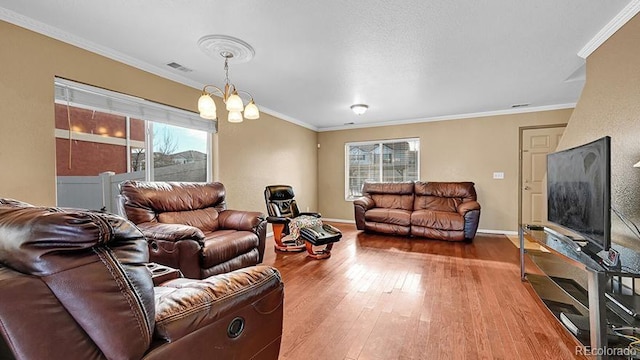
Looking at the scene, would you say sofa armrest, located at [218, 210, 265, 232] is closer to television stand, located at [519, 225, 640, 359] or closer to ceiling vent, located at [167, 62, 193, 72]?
ceiling vent, located at [167, 62, 193, 72]

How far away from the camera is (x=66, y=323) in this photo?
608mm

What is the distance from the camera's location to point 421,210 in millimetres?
4832

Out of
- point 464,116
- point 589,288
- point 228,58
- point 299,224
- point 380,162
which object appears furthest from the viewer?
point 380,162

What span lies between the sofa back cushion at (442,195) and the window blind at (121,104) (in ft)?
13.0

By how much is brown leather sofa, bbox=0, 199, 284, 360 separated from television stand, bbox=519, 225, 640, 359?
5.98 feet

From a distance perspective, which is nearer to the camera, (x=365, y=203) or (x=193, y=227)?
(x=193, y=227)

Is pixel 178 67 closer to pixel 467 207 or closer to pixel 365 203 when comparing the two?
pixel 365 203

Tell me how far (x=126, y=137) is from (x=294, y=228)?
7.30 ft

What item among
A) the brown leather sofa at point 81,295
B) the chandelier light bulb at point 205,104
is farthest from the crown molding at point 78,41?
the brown leather sofa at point 81,295

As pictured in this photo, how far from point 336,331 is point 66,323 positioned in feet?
5.02

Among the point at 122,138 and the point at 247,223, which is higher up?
the point at 122,138

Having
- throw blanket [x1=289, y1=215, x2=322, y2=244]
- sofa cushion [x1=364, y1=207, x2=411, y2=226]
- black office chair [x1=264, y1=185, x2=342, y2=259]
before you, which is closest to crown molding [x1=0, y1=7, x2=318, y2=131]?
black office chair [x1=264, y1=185, x2=342, y2=259]

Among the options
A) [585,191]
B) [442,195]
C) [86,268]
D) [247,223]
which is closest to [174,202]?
[247,223]

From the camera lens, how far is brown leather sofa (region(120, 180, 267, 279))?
217 cm
